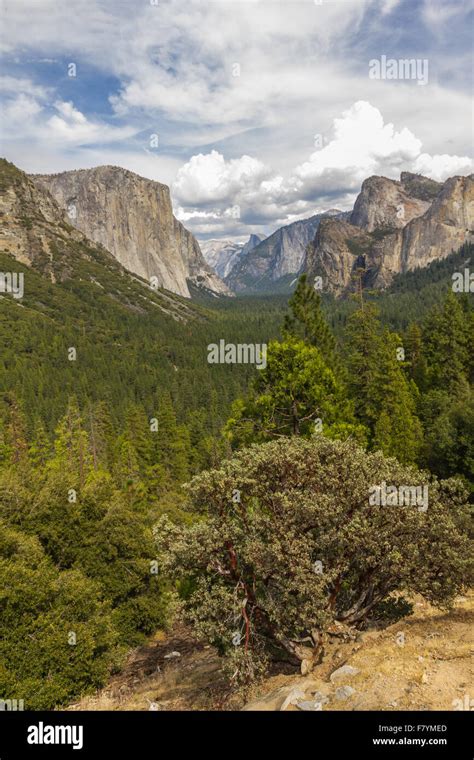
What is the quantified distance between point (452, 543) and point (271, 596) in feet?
15.6

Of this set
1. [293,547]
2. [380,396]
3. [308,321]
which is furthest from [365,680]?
[380,396]

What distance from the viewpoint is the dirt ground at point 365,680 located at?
8.99 metres

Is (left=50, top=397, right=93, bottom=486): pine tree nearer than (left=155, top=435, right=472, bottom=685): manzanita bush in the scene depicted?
No

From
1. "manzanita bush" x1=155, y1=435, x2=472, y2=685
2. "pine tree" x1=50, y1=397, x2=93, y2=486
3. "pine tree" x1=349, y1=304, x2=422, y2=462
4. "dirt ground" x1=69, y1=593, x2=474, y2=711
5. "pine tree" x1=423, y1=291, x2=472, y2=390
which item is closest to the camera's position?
"dirt ground" x1=69, y1=593, x2=474, y2=711

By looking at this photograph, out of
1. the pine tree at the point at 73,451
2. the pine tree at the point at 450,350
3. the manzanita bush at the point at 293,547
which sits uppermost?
the pine tree at the point at 450,350

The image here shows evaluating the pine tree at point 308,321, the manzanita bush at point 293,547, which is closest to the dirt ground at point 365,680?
the manzanita bush at point 293,547

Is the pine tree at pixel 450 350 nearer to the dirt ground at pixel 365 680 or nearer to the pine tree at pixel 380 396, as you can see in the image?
the pine tree at pixel 380 396

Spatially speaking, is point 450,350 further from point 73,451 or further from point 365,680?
point 73,451

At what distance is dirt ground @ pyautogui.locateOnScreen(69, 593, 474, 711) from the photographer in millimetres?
8992

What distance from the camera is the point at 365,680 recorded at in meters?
9.95

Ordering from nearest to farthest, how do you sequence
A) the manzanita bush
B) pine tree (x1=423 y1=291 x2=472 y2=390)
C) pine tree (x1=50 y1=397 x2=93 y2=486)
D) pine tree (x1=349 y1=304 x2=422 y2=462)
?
1. the manzanita bush
2. pine tree (x1=349 y1=304 x2=422 y2=462)
3. pine tree (x1=423 y1=291 x2=472 y2=390)
4. pine tree (x1=50 y1=397 x2=93 y2=486)

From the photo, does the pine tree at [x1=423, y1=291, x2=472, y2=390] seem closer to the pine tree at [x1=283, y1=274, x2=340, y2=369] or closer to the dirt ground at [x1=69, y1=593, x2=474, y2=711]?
the pine tree at [x1=283, y1=274, x2=340, y2=369]

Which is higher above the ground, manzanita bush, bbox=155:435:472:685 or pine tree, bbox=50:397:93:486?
manzanita bush, bbox=155:435:472:685

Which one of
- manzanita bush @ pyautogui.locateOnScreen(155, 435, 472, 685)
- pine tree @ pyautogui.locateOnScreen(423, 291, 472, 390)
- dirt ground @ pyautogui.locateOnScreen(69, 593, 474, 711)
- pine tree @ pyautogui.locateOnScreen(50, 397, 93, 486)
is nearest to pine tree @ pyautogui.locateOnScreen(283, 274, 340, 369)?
manzanita bush @ pyautogui.locateOnScreen(155, 435, 472, 685)
